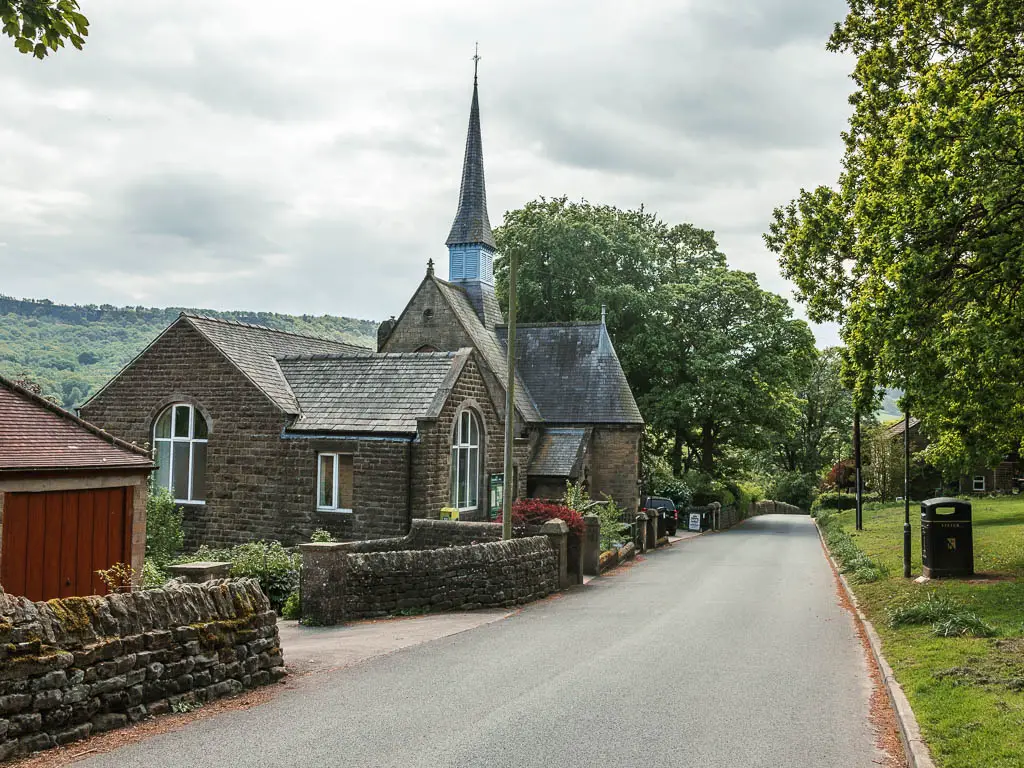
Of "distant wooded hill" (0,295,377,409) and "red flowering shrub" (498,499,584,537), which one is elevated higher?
"distant wooded hill" (0,295,377,409)

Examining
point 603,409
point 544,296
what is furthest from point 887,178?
point 544,296

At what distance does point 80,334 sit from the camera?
9625 cm

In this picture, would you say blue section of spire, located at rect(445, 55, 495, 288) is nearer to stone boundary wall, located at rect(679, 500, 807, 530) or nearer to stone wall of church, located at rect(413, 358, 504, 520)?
stone wall of church, located at rect(413, 358, 504, 520)

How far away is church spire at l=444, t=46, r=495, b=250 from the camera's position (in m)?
37.9

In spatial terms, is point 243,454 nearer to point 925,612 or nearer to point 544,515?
point 544,515

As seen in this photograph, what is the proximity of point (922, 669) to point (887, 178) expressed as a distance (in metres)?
10.2

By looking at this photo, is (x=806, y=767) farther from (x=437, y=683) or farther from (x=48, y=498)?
(x=48, y=498)

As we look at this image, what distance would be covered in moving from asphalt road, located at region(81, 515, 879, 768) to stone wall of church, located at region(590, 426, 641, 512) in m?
19.2

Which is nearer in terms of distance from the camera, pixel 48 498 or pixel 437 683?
pixel 437 683

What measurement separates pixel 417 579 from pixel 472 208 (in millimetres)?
25545

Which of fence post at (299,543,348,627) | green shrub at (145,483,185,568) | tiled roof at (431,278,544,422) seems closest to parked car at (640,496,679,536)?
tiled roof at (431,278,544,422)

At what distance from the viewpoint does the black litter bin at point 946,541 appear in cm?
1673

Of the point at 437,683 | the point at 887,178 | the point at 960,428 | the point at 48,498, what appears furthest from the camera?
the point at 960,428

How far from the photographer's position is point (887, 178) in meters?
16.7
